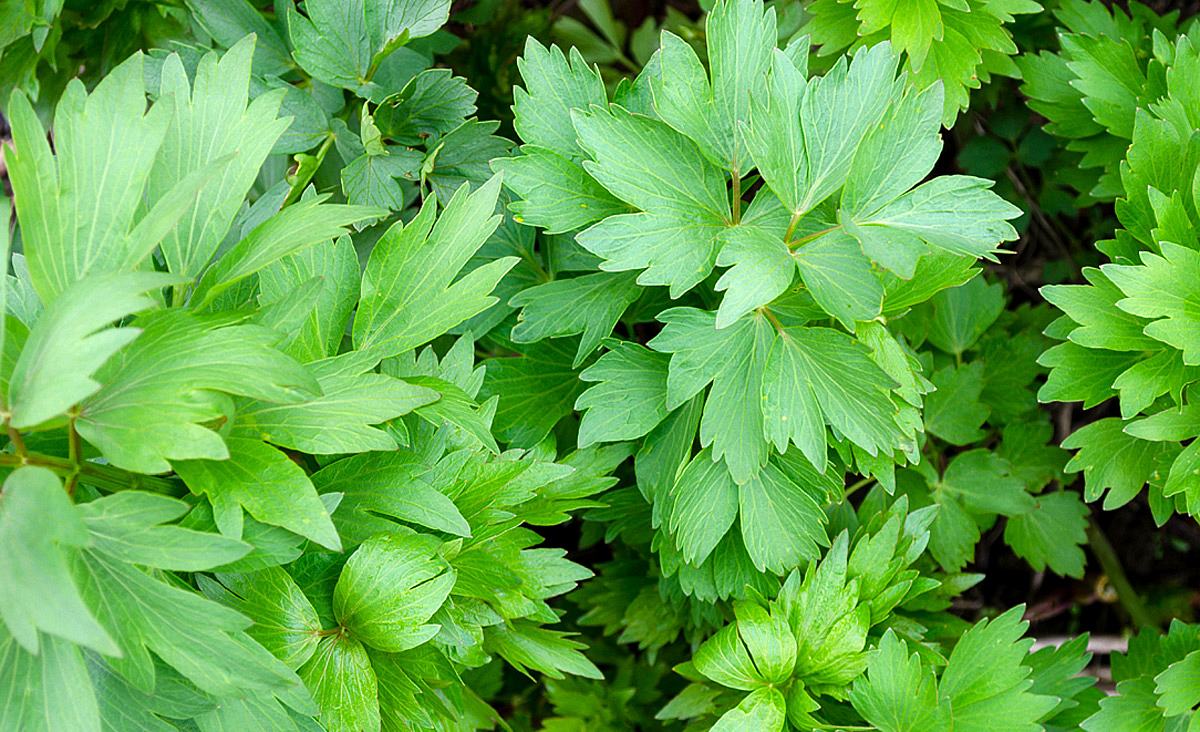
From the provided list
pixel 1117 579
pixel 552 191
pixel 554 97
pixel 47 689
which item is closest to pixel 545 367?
pixel 552 191

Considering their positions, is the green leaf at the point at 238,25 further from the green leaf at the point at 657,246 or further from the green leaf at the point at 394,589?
the green leaf at the point at 394,589

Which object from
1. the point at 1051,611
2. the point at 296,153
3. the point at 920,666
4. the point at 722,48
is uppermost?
the point at 722,48

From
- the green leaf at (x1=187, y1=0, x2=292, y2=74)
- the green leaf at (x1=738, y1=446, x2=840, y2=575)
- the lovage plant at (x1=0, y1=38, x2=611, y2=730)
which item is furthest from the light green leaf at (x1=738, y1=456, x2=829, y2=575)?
the green leaf at (x1=187, y1=0, x2=292, y2=74)

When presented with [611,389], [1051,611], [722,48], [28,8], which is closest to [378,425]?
[611,389]

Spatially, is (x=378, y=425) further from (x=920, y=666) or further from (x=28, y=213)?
(x=920, y=666)

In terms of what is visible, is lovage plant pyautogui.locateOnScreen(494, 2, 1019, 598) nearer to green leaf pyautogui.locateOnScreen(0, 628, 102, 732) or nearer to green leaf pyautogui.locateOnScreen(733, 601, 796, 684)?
green leaf pyautogui.locateOnScreen(733, 601, 796, 684)

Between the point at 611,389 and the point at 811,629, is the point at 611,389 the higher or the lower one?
the higher one
